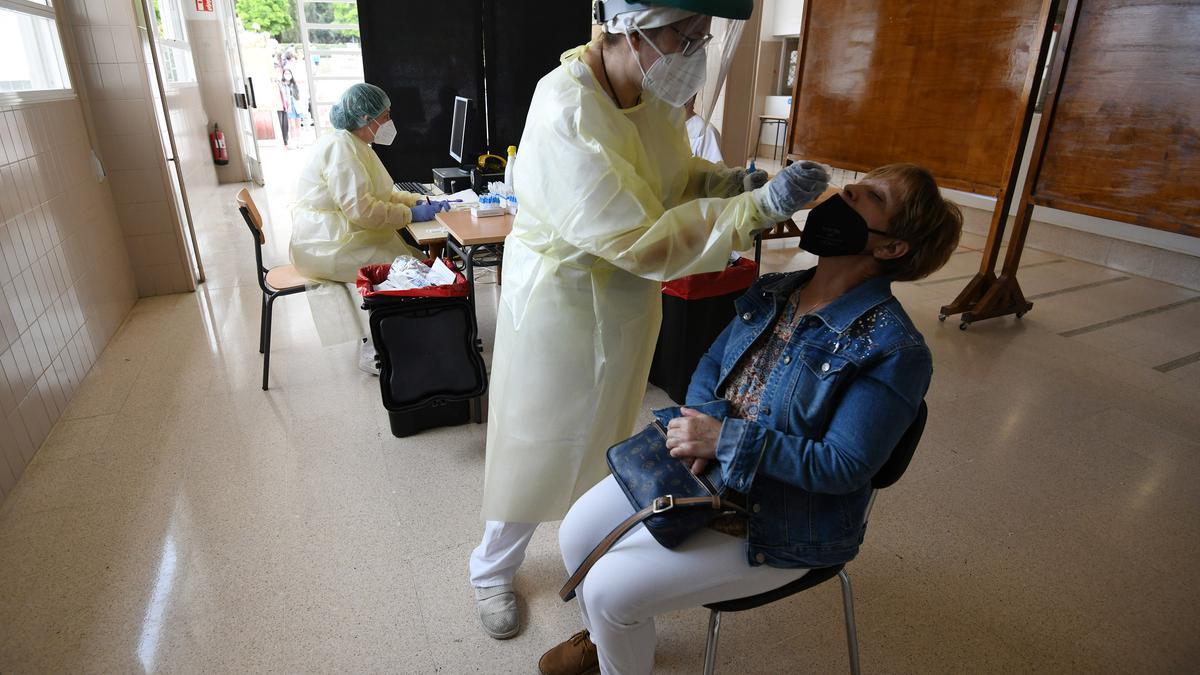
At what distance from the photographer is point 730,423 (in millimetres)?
1014

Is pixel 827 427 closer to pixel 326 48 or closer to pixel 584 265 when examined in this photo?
pixel 584 265

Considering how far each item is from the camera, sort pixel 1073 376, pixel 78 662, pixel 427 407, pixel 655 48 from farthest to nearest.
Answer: pixel 1073 376 → pixel 427 407 → pixel 78 662 → pixel 655 48

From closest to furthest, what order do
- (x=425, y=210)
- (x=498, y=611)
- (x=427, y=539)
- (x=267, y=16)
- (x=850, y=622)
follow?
(x=850, y=622) → (x=498, y=611) → (x=427, y=539) → (x=425, y=210) → (x=267, y=16)

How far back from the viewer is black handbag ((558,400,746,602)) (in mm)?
1016

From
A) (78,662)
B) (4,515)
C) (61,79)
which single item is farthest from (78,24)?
(78,662)

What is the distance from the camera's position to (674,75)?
125cm

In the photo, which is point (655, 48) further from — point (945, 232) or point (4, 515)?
point (4, 515)

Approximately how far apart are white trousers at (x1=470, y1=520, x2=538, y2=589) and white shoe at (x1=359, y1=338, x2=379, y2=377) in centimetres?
148

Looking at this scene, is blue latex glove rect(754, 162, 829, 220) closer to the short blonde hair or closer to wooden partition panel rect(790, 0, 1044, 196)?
the short blonde hair

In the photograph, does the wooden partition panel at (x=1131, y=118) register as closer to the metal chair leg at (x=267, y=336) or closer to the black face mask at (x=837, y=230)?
the black face mask at (x=837, y=230)

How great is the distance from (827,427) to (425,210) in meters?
2.28

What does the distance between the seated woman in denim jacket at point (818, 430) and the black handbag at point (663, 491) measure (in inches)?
1.1

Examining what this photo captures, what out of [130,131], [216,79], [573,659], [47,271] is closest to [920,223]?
[573,659]

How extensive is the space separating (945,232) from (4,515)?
8.67 ft
